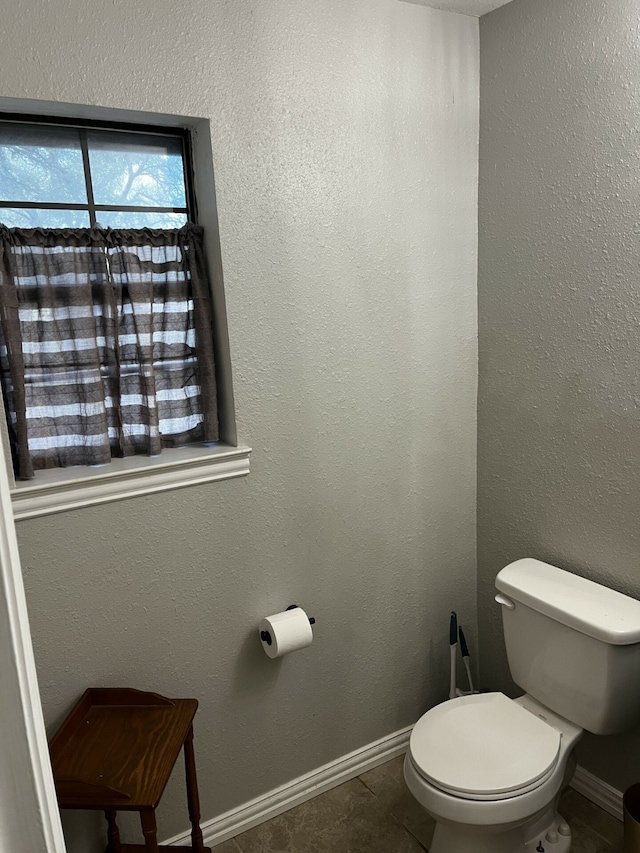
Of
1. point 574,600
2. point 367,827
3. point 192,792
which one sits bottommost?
point 367,827

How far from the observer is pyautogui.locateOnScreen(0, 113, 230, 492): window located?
1.61 metres

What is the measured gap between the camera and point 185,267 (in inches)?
71.1

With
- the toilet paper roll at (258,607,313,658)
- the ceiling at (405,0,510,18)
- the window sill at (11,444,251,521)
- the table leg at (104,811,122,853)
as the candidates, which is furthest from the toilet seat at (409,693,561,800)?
the ceiling at (405,0,510,18)

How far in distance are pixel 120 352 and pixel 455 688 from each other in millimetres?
1646

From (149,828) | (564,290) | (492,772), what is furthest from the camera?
(564,290)

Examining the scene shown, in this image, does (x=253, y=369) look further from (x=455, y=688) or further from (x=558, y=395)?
(x=455, y=688)

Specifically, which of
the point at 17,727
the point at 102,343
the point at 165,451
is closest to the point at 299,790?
the point at 165,451

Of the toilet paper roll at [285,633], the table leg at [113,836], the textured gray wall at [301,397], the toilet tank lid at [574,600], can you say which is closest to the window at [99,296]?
the textured gray wall at [301,397]

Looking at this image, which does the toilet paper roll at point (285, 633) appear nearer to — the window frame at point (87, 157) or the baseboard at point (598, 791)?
the baseboard at point (598, 791)

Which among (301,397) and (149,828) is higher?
(301,397)

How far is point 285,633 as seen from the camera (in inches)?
72.9

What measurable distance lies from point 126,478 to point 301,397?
566 mm

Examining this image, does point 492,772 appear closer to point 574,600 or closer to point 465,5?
point 574,600

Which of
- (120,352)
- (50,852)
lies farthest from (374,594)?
(50,852)
